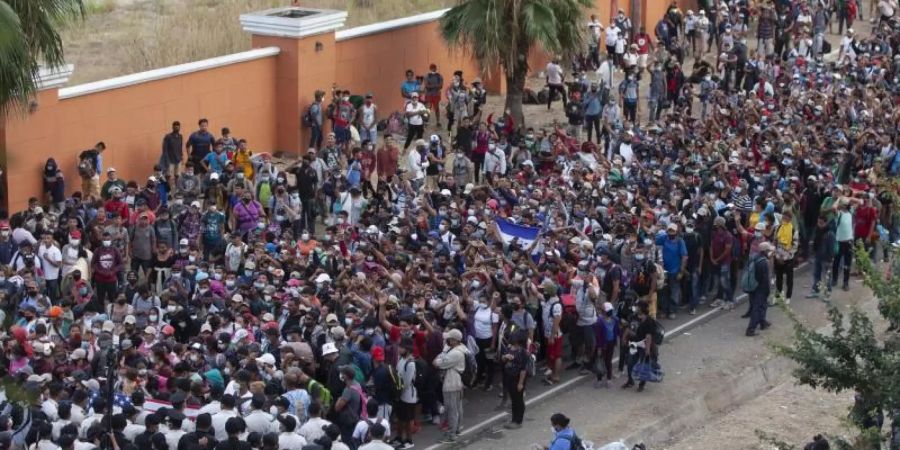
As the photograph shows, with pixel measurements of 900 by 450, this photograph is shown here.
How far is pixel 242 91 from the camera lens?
27.9 meters

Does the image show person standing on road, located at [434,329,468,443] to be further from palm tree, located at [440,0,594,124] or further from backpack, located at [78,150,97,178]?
palm tree, located at [440,0,594,124]

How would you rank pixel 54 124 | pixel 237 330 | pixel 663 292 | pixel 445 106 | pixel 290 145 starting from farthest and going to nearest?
pixel 445 106 → pixel 290 145 → pixel 54 124 → pixel 663 292 → pixel 237 330

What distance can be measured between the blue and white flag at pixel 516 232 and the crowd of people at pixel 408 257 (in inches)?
1.0

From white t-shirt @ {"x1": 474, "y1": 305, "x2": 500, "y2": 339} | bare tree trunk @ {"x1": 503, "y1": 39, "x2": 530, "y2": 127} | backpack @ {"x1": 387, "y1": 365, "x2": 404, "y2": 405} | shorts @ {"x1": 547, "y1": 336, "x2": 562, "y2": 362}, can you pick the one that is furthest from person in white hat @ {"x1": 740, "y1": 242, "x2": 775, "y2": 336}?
bare tree trunk @ {"x1": 503, "y1": 39, "x2": 530, "y2": 127}

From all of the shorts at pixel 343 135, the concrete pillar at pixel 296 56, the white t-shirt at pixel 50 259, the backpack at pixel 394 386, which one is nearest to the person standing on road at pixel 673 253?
the backpack at pixel 394 386

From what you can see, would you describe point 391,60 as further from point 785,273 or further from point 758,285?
point 758,285

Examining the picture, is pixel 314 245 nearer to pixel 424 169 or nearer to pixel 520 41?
pixel 424 169

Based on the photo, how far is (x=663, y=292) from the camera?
21141 mm

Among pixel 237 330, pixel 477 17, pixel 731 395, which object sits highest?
pixel 477 17

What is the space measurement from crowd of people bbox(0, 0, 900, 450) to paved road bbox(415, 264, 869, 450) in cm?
22

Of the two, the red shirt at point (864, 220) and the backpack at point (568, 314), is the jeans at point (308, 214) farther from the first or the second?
the red shirt at point (864, 220)

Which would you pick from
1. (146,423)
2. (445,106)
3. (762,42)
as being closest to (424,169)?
(445,106)

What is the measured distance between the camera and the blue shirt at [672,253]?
67.6 feet

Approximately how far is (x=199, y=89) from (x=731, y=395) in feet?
38.2
